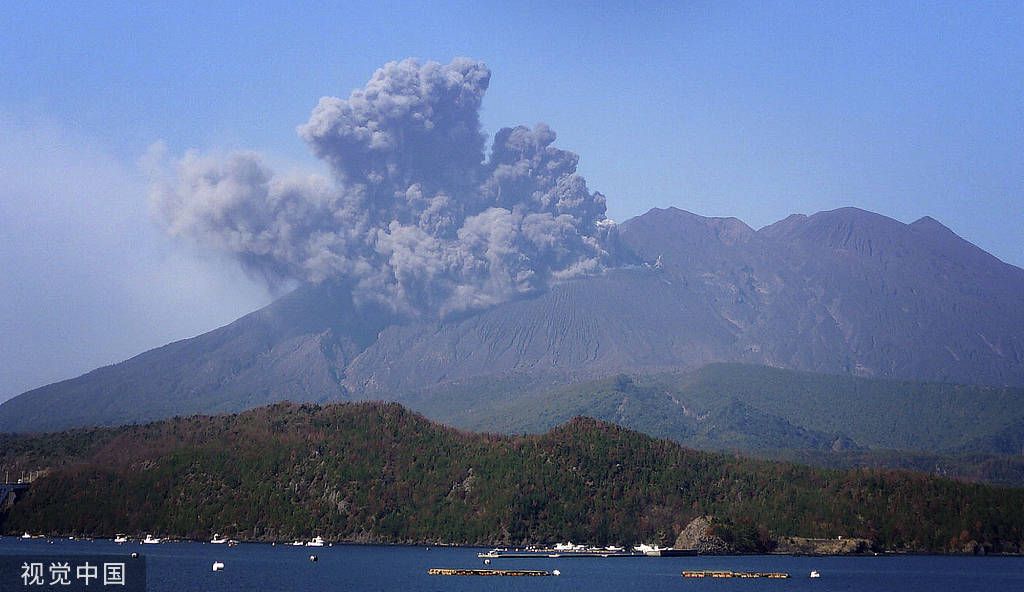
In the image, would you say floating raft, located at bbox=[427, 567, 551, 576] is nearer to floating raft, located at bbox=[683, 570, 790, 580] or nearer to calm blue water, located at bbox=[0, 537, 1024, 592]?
calm blue water, located at bbox=[0, 537, 1024, 592]

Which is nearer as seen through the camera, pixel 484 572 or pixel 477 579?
pixel 477 579

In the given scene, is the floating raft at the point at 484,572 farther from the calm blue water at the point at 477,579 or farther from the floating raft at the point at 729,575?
the floating raft at the point at 729,575

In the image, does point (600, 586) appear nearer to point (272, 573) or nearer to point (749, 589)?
point (749, 589)

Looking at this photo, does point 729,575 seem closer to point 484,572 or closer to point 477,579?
point 484,572

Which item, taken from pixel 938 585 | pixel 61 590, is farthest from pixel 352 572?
pixel 938 585

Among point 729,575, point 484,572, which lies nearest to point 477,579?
point 484,572

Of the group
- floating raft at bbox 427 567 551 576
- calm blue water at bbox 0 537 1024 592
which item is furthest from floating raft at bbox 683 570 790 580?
floating raft at bbox 427 567 551 576

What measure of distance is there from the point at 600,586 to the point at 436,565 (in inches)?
1553

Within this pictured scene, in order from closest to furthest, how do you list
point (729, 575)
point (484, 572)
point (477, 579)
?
point (477, 579) → point (484, 572) → point (729, 575)

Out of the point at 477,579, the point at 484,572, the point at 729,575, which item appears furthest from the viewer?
the point at 729,575

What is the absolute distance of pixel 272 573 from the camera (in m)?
174

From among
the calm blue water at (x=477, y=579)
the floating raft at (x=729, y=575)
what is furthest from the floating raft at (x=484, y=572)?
the floating raft at (x=729, y=575)

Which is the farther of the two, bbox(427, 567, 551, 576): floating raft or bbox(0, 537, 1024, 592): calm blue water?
bbox(427, 567, 551, 576): floating raft

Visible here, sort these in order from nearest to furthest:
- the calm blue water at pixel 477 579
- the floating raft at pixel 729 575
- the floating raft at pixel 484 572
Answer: the calm blue water at pixel 477 579 → the floating raft at pixel 484 572 → the floating raft at pixel 729 575
